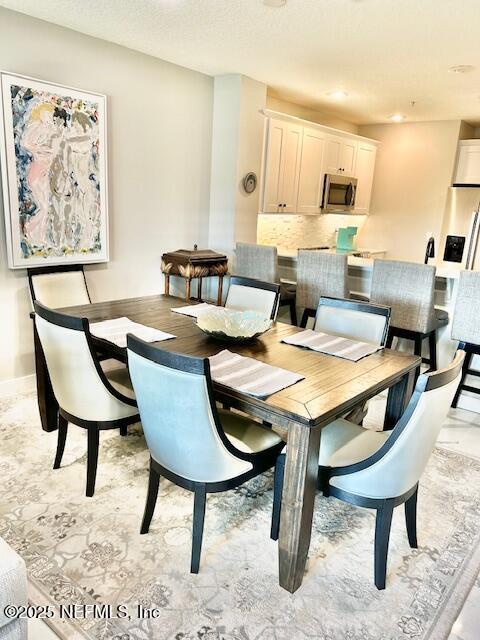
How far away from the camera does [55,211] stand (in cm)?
341

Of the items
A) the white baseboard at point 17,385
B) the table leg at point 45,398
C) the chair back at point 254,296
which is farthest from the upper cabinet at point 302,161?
the table leg at point 45,398

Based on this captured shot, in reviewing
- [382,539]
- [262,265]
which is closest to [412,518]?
[382,539]

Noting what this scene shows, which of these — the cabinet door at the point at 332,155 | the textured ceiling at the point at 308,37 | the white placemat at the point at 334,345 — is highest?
the textured ceiling at the point at 308,37

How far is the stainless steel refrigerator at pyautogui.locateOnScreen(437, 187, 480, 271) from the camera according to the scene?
239 inches

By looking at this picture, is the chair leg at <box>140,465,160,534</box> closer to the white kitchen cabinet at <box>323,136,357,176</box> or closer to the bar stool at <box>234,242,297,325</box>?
the bar stool at <box>234,242,297,325</box>

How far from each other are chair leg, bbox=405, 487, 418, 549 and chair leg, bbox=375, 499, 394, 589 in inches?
8.1

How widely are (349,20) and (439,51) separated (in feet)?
2.93

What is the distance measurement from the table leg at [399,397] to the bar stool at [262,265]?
1860 mm

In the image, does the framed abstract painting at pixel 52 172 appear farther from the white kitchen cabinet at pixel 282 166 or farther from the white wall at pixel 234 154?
the white kitchen cabinet at pixel 282 166

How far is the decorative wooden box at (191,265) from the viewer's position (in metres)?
4.09

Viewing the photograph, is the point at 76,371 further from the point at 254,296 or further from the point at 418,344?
the point at 418,344

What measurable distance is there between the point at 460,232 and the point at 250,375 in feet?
18.1

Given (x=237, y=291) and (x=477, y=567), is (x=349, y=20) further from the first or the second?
(x=477, y=567)

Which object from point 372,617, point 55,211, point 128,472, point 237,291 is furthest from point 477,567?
point 55,211
